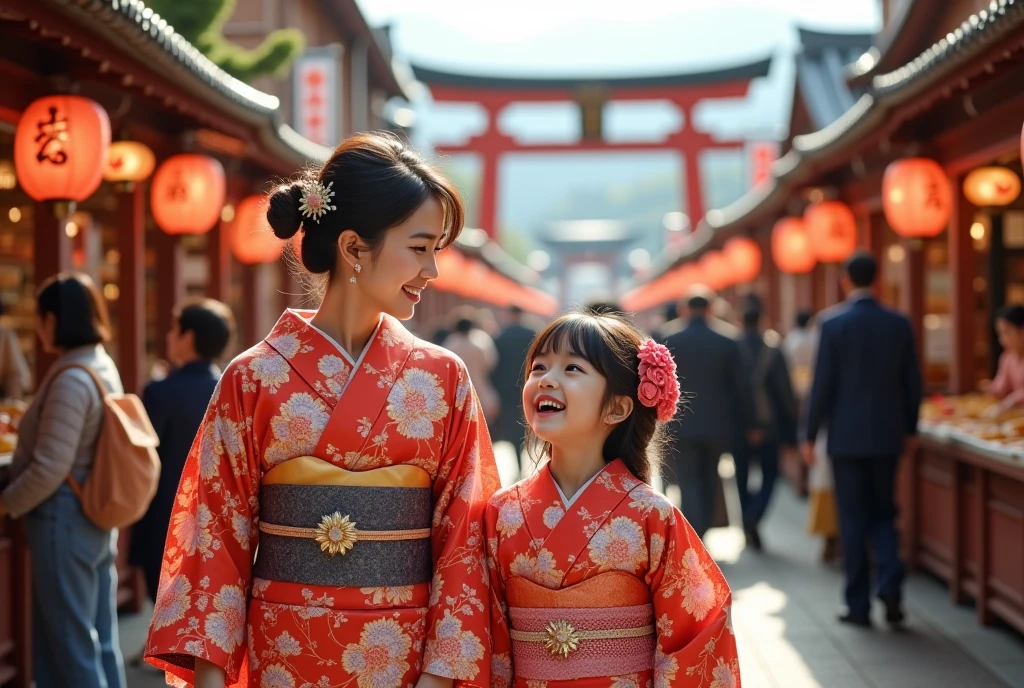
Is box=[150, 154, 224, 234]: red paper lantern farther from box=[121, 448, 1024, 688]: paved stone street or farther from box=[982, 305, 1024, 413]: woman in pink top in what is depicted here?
box=[982, 305, 1024, 413]: woman in pink top

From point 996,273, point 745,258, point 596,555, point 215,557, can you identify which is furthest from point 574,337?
point 745,258

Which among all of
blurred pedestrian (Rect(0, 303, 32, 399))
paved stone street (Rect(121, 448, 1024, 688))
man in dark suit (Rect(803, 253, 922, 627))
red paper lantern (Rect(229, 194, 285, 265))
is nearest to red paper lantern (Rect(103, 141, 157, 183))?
blurred pedestrian (Rect(0, 303, 32, 399))

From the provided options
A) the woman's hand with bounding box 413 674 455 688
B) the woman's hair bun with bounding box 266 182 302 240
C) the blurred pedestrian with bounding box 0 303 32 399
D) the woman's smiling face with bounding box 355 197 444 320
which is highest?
the woman's hair bun with bounding box 266 182 302 240

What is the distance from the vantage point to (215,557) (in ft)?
9.01

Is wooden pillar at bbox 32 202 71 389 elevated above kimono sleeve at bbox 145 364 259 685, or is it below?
above

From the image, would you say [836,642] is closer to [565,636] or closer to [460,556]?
[565,636]

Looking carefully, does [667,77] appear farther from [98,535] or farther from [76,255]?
[98,535]

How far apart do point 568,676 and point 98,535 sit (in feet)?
Answer: 8.46

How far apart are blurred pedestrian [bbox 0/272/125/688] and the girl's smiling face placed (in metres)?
2.33

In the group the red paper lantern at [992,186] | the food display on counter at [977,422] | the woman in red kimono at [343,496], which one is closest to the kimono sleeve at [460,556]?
the woman in red kimono at [343,496]

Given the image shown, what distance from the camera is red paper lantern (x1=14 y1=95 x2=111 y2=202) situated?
586 centimetres

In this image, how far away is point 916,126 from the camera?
860 cm

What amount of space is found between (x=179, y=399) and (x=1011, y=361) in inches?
214

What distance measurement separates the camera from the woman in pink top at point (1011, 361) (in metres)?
7.60
